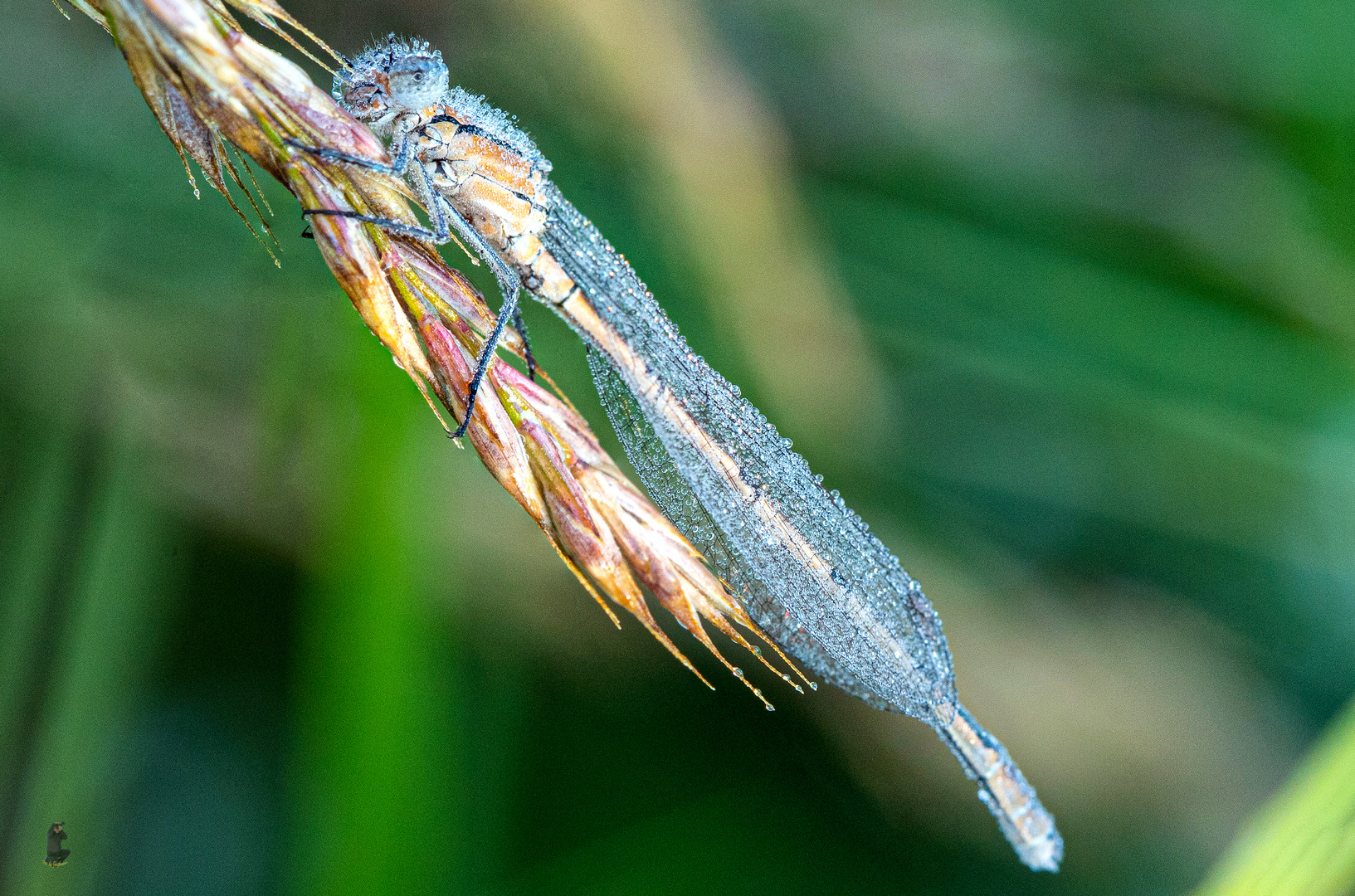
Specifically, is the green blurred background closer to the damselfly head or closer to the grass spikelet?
the damselfly head

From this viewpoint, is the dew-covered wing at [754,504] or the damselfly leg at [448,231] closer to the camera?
the damselfly leg at [448,231]

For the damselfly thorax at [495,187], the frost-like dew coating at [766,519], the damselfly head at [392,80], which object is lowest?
the frost-like dew coating at [766,519]

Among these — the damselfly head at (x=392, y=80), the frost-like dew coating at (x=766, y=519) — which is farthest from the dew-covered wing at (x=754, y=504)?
the damselfly head at (x=392, y=80)

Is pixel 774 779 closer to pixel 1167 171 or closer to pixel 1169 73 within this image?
pixel 1167 171

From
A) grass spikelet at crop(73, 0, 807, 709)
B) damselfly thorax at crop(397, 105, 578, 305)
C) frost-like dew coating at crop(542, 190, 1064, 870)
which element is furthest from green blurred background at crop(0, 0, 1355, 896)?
grass spikelet at crop(73, 0, 807, 709)

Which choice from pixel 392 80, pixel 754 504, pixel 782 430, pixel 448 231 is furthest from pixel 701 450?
pixel 392 80

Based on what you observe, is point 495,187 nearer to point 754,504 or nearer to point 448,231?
point 448,231

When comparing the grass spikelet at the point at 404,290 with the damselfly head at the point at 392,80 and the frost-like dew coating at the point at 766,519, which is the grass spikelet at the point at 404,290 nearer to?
the frost-like dew coating at the point at 766,519

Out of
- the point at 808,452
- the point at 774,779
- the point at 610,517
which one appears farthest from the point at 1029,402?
the point at 610,517
